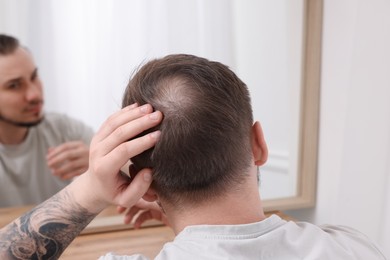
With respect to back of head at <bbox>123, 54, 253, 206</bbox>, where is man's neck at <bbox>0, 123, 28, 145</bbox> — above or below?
below

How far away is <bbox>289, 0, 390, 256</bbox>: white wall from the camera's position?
117cm

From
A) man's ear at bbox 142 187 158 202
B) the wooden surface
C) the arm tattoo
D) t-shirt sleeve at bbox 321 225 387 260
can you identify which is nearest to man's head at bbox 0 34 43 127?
the wooden surface

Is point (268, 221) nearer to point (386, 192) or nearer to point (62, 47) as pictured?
point (386, 192)

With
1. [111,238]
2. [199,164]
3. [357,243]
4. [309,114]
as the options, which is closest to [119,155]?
[199,164]

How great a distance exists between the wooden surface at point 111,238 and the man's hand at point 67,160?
0.47 ft

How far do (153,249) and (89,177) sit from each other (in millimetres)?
554

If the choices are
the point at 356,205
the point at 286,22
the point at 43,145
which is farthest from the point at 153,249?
the point at 286,22

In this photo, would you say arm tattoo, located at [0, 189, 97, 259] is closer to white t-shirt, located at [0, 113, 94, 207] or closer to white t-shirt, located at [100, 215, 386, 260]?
white t-shirt, located at [100, 215, 386, 260]

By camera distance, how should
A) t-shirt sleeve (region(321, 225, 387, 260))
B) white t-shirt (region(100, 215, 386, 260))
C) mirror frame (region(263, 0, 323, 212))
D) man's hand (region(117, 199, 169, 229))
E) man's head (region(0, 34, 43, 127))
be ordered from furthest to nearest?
1. mirror frame (region(263, 0, 323, 212))
2. man's head (region(0, 34, 43, 127))
3. man's hand (region(117, 199, 169, 229))
4. t-shirt sleeve (region(321, 225, 387, 260))
5. white t-shirt (region(100, 215, 386, 260))

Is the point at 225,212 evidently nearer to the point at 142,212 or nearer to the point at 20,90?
the point at 142,212

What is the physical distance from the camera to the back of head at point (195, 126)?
580 millimetres

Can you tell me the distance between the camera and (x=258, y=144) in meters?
0.65

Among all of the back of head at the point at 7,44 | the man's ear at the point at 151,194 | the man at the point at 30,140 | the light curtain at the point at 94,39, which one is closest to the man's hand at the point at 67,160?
the man at the point at 30,140

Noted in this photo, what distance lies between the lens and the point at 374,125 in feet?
3.97
